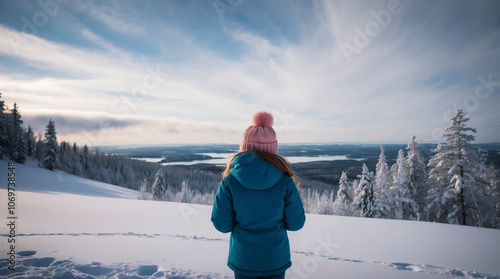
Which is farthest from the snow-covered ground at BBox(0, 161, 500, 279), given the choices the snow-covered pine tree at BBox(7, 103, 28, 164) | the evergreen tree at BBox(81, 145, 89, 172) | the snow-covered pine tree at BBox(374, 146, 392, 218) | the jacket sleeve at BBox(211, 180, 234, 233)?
the evergreen tree at BBox(81, 145, 89, 172)

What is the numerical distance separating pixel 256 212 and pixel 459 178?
1832cm

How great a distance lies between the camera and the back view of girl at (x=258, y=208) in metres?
2.23

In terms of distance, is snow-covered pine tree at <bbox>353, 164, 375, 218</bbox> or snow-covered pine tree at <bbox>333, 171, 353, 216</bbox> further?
snow-covered pine tree at <bbox>333, 171, 353, 216</bbox>

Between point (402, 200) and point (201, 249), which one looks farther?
point (402, 200)

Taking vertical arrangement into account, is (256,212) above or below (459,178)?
above

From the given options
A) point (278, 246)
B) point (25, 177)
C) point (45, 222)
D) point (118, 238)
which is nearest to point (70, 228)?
point (45, 222)

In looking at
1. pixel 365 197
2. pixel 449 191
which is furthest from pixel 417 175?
pixel 449 191

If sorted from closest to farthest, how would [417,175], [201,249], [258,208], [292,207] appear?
[258,208] < [292,207] < [201,249] < [417,175]

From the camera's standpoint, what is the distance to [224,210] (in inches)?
92.4

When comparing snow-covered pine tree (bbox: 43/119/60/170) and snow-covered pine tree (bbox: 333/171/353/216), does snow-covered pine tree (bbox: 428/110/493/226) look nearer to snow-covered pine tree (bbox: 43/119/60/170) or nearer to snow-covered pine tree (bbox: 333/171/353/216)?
snow-covered pine tree (bbox: 333/171/353/216)

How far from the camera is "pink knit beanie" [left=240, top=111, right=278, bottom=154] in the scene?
2436 mm

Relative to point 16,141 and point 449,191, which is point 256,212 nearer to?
point 449,191

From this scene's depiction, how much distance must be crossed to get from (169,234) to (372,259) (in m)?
5.19

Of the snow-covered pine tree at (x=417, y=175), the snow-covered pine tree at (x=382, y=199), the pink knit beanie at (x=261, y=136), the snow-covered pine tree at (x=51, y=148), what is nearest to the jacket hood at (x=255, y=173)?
the pink knit beanie at (x=261, y=136)
